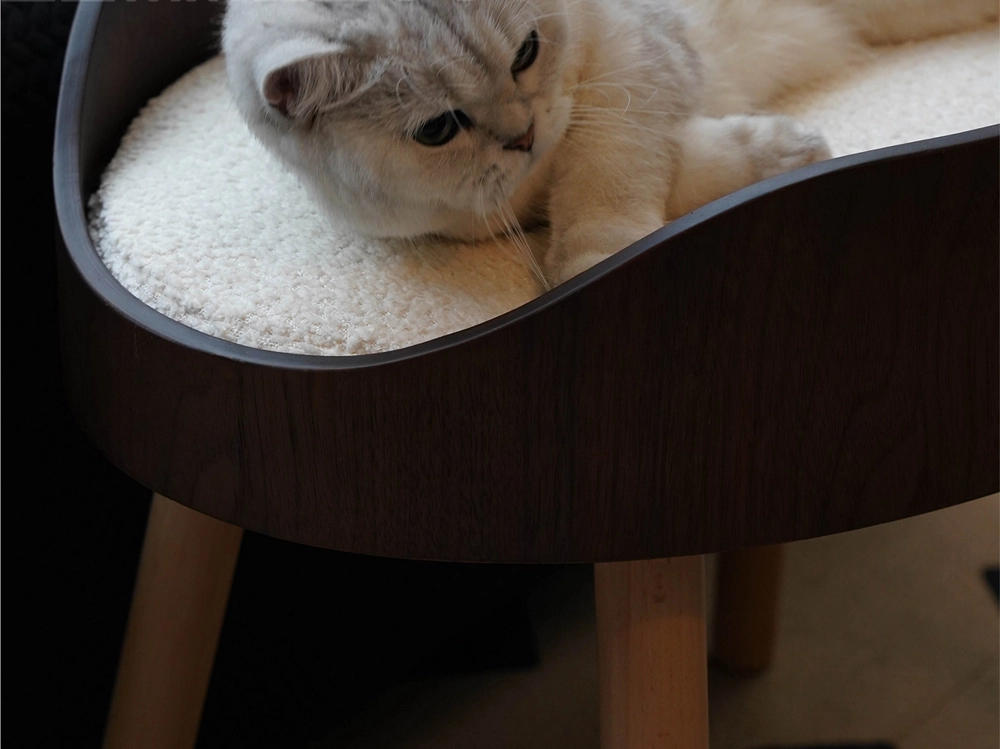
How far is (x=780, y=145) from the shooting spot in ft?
2.52

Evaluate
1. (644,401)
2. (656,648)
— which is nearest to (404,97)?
(644,401)

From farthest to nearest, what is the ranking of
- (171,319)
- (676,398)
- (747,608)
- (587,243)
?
(747,608)
(587,243)
(171,319)
(676,398)

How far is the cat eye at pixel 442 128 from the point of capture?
26.7 inches

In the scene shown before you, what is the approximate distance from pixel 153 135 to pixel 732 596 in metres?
0.84

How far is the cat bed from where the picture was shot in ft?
2.09

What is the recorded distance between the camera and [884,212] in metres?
0.46

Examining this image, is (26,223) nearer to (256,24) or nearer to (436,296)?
(256,24)

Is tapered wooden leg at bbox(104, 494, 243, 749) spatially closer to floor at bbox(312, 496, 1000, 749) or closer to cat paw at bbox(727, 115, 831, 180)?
floor at bbox(312, 496, 1000, 749)

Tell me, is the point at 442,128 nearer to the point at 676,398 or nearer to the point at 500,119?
the point at 500,119

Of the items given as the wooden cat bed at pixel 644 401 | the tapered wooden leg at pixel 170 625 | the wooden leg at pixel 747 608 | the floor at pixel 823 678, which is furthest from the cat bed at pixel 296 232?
the floor at pixel 823 678

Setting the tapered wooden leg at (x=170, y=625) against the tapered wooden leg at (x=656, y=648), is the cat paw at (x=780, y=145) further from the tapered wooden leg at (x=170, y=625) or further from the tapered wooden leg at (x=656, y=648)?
the tapered wooden leg at (x=170, y=625)

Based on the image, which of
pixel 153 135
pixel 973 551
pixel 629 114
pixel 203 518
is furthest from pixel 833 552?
pixel 153 135

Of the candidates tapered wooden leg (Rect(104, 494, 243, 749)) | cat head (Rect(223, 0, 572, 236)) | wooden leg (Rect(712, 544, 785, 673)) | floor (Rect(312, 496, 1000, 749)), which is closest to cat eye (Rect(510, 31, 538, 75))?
cat head (Rect(223, 0, 572, 236))

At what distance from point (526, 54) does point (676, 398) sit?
0.34 metres
